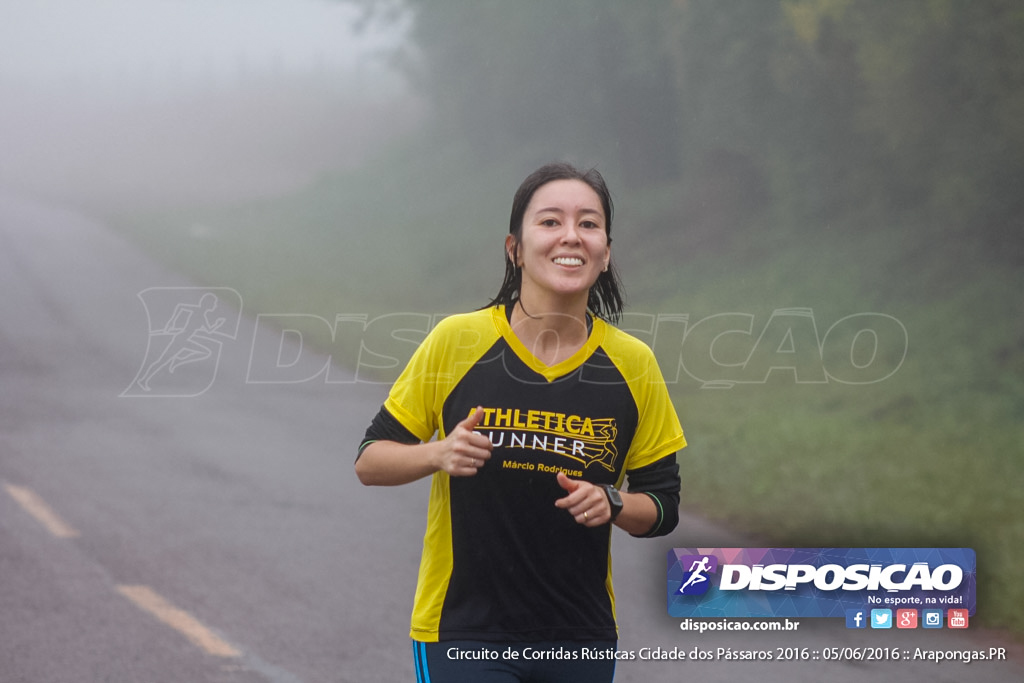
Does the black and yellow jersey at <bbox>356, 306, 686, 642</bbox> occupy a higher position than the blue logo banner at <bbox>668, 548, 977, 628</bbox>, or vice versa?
the blue logo banner at <bbox>668, 548, 977, 628</bbox>

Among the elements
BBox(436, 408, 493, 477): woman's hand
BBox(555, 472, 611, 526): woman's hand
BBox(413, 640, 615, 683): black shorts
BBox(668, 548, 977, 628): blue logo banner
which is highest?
BBox(668, 548, 977, 628): blue logo banner

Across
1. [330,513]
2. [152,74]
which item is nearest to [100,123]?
[152,74]

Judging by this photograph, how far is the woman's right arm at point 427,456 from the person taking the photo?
52.0 inches

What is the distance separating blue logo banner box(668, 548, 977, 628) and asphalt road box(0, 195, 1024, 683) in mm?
75

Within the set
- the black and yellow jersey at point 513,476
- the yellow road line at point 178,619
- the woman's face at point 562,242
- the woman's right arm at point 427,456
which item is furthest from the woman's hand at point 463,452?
the yellow road line at point 178,619

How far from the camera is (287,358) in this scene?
3.48 metres

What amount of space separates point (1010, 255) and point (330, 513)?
2.75m

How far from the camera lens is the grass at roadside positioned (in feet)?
11.5

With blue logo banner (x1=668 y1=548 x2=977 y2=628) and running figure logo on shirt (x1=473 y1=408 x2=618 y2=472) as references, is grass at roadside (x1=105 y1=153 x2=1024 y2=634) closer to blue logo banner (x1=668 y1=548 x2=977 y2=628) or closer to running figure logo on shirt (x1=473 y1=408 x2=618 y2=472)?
blue logo banner (x1=668 y1=548 x2=977 y2=628)

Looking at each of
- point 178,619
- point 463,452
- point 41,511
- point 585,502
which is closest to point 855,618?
point 178,619

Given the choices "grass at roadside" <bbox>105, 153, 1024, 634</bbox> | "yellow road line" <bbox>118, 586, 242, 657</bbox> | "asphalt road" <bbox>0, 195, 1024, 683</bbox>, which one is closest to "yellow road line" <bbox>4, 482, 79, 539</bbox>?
"asphalt road" <bbox>0, 195, 1024, 683</bbox>

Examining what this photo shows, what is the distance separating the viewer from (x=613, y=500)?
4.65ft

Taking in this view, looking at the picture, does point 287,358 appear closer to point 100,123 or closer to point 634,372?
point 100,123
